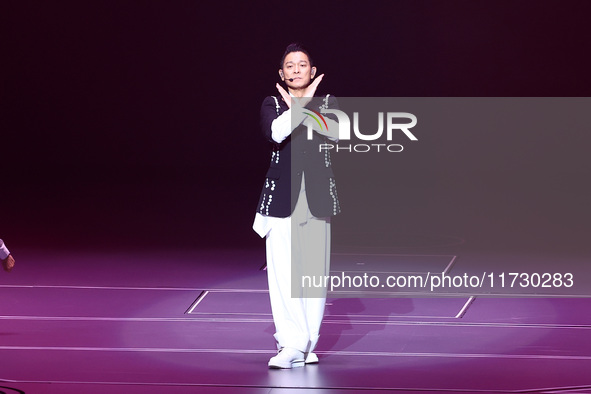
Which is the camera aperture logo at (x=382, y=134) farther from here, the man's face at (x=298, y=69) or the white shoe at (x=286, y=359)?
the white shoe at (x=286, y=359)

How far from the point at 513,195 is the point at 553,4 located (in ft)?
11.2

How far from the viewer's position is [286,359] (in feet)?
16.9

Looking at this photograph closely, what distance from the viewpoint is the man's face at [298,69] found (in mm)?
5145

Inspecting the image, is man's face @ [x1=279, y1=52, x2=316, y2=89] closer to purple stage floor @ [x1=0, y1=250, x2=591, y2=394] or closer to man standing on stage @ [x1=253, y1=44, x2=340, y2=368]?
man standing on stage @ [x1=253, y1=44, x2=340, y2=368]

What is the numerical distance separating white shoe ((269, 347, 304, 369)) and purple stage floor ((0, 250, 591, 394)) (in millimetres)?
51

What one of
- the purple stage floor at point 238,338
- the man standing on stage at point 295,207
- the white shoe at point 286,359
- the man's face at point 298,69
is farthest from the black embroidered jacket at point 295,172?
the purple stage floor at point 238,338

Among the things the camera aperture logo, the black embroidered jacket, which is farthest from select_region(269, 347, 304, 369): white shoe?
the camera aperture logo

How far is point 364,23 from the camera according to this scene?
14531 mm

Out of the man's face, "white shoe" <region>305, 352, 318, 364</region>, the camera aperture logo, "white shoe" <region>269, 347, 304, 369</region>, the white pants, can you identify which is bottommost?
"white shoe" <region>269, 347, 304, 369</region>

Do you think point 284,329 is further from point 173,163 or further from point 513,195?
point 173,163

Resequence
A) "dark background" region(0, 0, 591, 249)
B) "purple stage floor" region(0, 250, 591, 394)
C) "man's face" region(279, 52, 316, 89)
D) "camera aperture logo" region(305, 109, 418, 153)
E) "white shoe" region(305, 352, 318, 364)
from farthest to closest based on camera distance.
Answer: "dark background" region(0, 0, 591, 249)
"camera aperture logo" region(305, 109, 418, 153)
"white shoe" region(305, 352, 318, 364)
"man's face" region(279, 52, 316, 89)
"purple stage floor" region(0, 250, 591, 394)

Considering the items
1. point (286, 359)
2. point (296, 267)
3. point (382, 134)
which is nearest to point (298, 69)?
point (296, 267)

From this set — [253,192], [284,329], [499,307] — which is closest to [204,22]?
[253,192]

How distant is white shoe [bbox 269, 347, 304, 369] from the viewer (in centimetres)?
515
